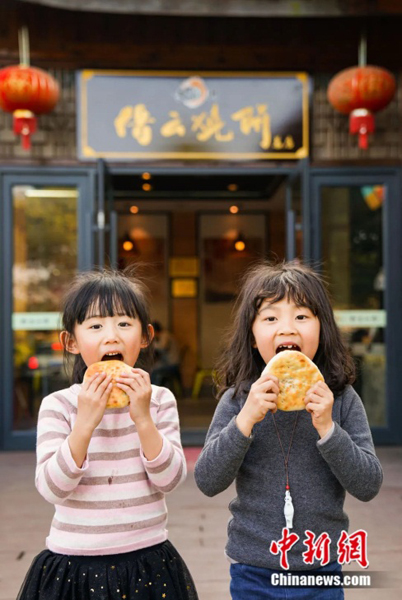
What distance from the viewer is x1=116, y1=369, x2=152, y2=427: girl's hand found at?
174 centimetres

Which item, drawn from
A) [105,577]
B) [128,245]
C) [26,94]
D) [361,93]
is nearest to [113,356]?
[105,577]

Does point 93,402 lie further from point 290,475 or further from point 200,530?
point 200,530

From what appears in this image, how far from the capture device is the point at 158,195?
11.8 metres

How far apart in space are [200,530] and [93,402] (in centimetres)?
295

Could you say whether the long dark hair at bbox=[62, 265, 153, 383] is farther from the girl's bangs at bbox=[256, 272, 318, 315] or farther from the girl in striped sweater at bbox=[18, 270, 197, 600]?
the girl's bangs at bbox=[256, 272, 318, 315]

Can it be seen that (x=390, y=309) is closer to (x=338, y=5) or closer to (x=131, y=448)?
(x=338, y=5)

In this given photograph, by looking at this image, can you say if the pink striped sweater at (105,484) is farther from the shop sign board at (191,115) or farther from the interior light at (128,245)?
the interior light at (128,245)

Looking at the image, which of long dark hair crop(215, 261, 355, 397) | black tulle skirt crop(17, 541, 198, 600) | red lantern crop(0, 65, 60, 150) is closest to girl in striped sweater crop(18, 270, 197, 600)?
black tulle skirt crop(17, 541, 198, 600)

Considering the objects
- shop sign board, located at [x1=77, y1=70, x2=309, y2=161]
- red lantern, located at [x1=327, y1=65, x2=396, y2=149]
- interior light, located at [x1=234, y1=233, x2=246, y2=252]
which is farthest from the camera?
interior light, located at [x1=234, y1=233, x2=246, y2=252]

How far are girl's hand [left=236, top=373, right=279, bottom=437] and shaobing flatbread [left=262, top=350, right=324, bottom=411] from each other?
0.02 metres

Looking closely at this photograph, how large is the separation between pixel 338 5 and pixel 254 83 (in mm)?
1055

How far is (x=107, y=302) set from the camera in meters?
1.93

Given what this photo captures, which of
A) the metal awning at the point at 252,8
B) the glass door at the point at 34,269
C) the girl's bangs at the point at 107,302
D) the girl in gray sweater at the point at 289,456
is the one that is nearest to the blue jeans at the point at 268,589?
the girl in gray sweater at the point at 289,456

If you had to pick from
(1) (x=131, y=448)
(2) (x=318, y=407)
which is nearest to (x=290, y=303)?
(2) (x=318, y=407)
